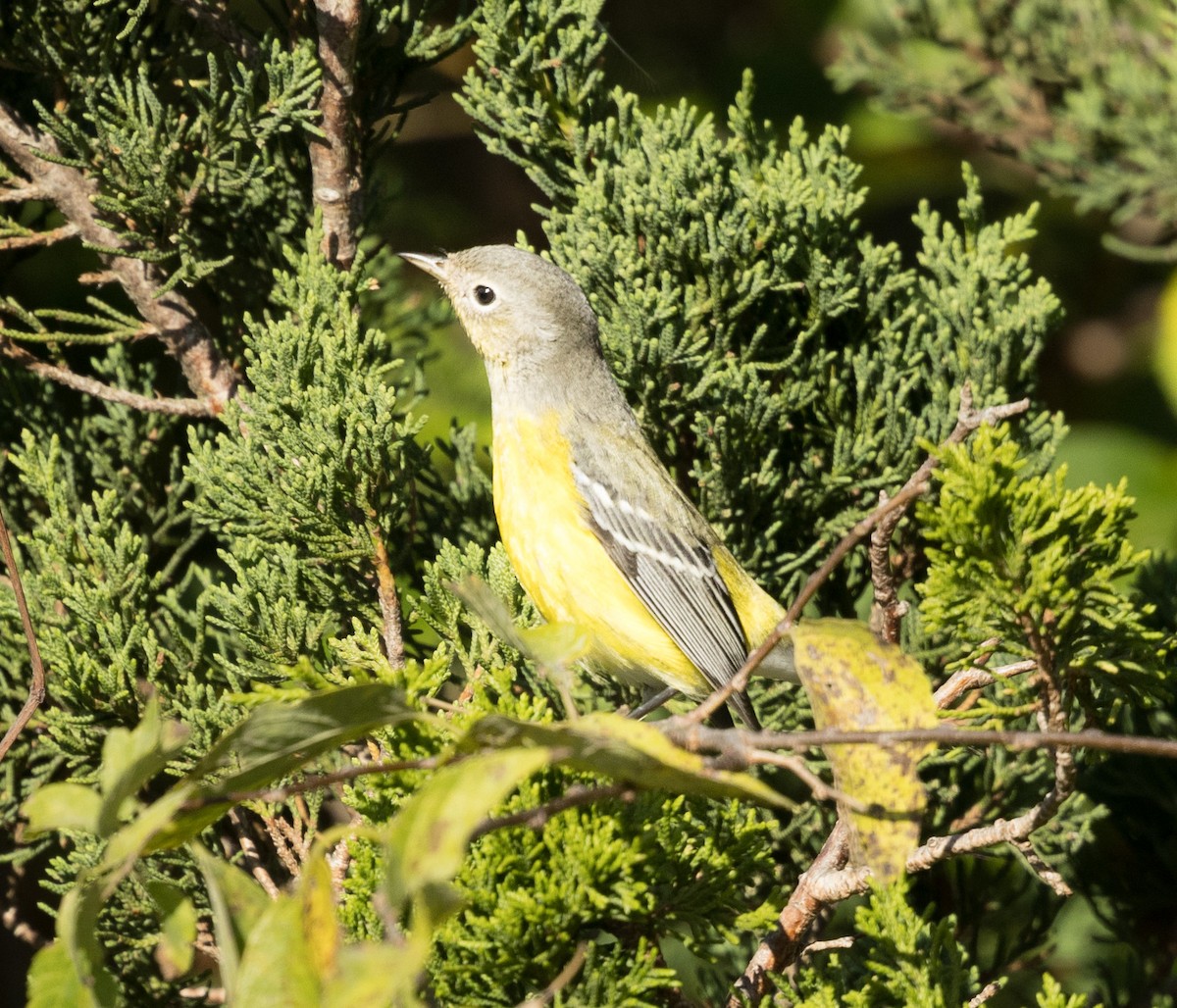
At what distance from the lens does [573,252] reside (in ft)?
8.27

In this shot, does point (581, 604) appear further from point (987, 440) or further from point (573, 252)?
point (987, 440)

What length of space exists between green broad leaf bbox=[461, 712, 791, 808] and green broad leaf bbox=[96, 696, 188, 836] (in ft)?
0.98

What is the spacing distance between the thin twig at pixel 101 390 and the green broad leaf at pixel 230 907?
1415 mm

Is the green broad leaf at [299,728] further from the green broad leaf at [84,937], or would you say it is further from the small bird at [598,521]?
the small bird at [598,521]

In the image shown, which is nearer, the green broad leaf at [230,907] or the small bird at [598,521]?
the green broad leaf at [230,907]

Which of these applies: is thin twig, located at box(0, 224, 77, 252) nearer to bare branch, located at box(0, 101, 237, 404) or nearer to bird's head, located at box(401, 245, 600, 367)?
bare branch, located at box(0, 101, 237, 404)

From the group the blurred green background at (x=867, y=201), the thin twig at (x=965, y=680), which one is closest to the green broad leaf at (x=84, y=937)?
the thin twig at (x=965, y=680)

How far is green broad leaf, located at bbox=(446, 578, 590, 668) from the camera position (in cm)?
130

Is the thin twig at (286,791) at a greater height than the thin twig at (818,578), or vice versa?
the thin twig at (818,578)

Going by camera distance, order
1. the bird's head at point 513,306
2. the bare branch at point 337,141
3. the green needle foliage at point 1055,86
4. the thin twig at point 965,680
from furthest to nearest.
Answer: the green needle foliage at point 1055,86 → the bird's head at point 513,306 → the bare branch at point 337,141 → the thin twig at point 965,680

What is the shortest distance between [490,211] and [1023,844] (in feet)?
13.7

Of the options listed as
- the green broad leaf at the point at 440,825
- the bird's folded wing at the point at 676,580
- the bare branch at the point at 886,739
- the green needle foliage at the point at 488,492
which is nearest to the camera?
the green broad leaf at the point at 440,825

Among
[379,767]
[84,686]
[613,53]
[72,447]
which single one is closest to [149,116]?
[72,447]

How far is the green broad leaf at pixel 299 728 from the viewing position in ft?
4.06
